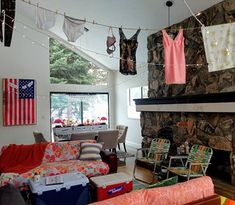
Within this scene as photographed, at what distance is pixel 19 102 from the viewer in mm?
7258

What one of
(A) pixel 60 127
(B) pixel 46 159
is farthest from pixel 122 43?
(A) pixel 60 127

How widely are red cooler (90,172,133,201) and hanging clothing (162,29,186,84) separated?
1722 millimetres

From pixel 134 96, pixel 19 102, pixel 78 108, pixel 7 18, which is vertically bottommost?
pixel 78 108

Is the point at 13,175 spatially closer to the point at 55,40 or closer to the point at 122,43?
the point at 122,43

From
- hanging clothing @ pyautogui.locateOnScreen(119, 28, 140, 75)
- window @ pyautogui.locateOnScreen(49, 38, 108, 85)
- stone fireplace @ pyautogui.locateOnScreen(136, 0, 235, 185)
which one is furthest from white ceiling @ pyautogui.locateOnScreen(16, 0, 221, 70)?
window @ pyautogui.locateOnScreen(49, 38, 108, 85)

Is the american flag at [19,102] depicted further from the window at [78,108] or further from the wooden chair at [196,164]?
the wooden chair at [196,164]

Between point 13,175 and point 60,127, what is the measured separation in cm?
387

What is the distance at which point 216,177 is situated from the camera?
4.33m

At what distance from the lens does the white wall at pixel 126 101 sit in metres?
7.52

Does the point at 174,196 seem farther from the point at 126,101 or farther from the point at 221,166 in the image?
the point at 126,101

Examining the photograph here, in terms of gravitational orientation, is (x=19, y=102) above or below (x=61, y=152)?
above

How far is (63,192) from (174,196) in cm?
174

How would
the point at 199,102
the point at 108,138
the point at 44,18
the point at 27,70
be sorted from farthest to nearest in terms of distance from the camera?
the point at 27,70 → the point at 108,138 → the point at 199,102 → the point at 44,18

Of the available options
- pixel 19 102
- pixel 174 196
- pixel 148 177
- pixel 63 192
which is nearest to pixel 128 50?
pixel 148 177
